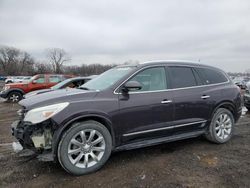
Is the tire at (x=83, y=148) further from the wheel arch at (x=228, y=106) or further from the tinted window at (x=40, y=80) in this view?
the tinted window at (x=40, y=80)

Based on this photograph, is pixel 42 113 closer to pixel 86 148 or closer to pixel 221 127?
pixel 86 148

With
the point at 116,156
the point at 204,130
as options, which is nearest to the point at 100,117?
the point at 116,156

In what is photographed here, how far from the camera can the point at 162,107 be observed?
12.8 feet

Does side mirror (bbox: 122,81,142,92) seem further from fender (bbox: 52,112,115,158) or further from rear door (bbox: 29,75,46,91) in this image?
rear door (bbox: 29,75,46,91)

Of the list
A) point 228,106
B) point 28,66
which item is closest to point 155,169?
point 228,106

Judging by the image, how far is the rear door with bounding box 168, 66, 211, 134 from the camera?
412cm

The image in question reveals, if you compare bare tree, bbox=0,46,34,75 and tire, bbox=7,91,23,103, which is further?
bare tree, bbox=0,46,34,75

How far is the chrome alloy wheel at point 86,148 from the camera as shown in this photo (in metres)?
3.25

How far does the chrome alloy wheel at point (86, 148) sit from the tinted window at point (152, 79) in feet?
3.88

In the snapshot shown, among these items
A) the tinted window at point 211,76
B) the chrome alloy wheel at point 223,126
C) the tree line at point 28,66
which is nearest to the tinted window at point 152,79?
the tinted window at point 211,76

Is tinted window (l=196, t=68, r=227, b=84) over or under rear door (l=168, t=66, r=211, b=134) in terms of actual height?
over

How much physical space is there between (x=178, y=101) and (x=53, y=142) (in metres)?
2.29

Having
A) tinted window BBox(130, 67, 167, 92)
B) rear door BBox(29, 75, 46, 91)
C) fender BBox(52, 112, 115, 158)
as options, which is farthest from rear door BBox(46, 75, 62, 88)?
fender BBox(52, 112, 115, 158)

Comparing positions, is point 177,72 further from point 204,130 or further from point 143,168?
point 143,168
